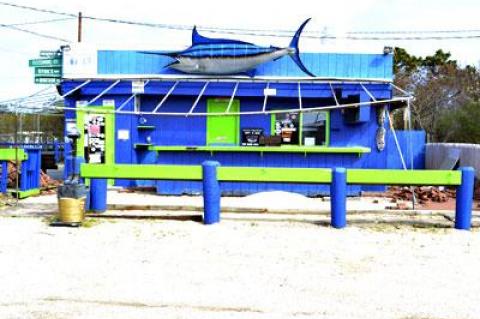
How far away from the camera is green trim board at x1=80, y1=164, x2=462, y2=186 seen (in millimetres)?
9727

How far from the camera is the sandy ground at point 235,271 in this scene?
558cm

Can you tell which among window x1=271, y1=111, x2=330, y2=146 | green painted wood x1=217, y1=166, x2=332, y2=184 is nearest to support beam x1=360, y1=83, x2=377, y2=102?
window x1=271, y1=111, x2=330, y2=146

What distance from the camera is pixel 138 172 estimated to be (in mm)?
10281

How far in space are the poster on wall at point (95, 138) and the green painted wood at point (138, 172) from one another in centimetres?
598

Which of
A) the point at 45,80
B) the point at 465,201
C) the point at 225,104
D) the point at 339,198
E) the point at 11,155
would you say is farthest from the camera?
the point at 45,80

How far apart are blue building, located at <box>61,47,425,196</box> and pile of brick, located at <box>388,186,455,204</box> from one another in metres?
0.73

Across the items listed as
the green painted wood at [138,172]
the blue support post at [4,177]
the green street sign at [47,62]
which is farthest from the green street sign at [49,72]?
the green painted wood at [138,172]

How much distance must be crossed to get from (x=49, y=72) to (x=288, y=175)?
380 inches

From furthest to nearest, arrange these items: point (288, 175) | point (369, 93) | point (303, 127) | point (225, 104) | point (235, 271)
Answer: point (303, 127) → point (225, 104) → point (369, 93) → point (288, 175) → point (235, 271)

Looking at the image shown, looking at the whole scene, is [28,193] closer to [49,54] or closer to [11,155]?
[11,155]

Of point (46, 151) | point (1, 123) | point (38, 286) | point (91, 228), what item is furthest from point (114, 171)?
point (1, 123)

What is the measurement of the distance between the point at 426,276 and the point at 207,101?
10085 mm

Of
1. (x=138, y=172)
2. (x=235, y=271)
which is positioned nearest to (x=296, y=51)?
(x=138, y=172)

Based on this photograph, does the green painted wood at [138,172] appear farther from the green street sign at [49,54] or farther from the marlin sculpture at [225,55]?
→ the green street sign at [49,54]
